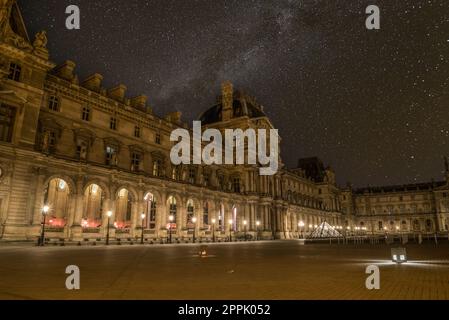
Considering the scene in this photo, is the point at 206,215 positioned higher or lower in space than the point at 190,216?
higher

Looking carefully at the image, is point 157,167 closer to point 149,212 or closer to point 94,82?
point 149,212

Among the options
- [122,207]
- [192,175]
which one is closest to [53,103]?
[122,207]

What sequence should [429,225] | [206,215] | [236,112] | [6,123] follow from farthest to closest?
1. [429,225]
2. [236,112]
3. [206,215]
4. [6,123]

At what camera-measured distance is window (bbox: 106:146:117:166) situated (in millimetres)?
36938

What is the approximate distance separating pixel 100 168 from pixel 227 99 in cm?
4260

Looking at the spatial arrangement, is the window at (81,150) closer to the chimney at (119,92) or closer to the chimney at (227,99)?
the chimney at (119,92)

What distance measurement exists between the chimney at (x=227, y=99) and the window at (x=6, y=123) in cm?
4604

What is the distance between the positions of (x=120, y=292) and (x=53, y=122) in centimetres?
2951

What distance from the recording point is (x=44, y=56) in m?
29.8

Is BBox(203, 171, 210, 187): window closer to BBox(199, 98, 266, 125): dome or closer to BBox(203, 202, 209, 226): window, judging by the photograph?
BBox(203, 202, 209, 226): window

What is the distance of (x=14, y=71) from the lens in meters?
28.1

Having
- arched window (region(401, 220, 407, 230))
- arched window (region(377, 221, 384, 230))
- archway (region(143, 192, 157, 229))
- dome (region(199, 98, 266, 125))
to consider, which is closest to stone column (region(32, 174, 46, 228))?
archway (region(143, 192, 157, 229))
